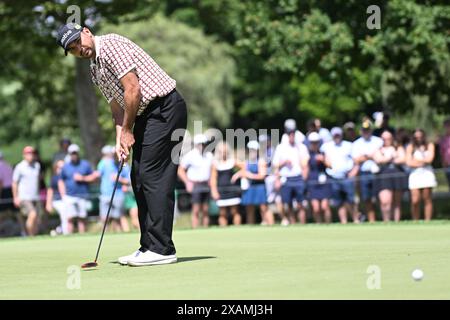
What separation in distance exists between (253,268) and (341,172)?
1118 cm

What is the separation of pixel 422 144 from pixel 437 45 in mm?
3292

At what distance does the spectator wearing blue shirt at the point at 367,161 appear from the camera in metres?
19.8

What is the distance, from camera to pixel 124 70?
9.53 metres

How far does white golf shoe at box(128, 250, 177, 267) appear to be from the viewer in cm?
972

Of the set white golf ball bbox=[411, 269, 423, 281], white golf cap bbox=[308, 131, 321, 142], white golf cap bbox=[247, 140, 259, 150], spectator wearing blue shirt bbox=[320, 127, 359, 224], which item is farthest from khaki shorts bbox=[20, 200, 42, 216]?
white golf ball bbox=[411, 269, 423, 281]

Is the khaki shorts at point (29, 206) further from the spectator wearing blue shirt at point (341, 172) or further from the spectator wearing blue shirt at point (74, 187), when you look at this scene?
the spectator wearing blue shirt at point (341, 172)

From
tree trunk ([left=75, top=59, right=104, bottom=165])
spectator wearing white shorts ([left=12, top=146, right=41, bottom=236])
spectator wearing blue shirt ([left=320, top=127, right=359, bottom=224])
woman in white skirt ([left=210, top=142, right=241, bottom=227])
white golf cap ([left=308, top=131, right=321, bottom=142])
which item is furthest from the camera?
tree trunk ([left=75, top=59, right=104, bottom=165])

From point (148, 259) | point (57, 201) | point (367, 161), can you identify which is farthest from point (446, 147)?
point (148, 259)

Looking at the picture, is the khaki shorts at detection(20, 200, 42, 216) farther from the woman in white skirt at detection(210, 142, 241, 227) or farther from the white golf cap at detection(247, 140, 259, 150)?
the white golf cap at detection(247, 140, 259, 150)

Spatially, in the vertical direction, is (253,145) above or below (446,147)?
above

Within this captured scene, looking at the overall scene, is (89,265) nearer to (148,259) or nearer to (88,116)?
(148,259)

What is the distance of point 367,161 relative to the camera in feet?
65.2

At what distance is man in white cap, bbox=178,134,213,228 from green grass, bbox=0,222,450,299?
6.78 m

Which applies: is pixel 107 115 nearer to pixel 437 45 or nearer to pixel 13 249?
pixel 437 45
